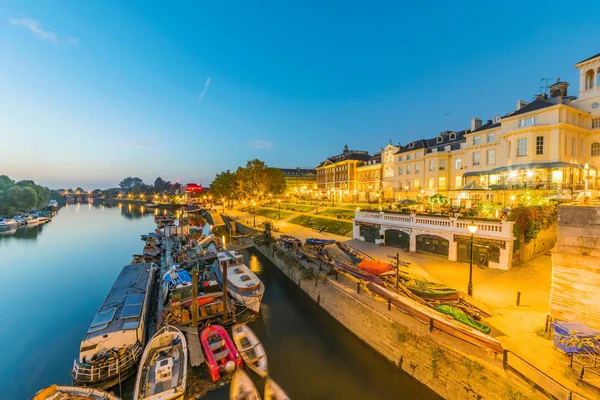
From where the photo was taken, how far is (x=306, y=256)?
76.1ft

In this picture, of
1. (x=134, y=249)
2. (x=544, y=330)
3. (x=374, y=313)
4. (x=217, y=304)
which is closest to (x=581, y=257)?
(x=544, y=330)

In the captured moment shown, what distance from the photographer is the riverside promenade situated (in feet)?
29.1

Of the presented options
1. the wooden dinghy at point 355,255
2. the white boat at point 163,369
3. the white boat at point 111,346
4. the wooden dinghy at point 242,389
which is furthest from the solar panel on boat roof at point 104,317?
the wooden dinghy at point 355,255

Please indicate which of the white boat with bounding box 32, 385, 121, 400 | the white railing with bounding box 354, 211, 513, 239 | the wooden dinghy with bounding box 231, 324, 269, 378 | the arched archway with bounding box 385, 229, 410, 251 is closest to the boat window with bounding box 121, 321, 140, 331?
the white boat with bounding box 32, 385, 121, 400

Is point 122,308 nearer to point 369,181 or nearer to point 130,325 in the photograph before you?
point 130,325

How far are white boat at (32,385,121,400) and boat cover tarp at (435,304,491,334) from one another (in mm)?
14863

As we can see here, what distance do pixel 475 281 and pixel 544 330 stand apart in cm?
575

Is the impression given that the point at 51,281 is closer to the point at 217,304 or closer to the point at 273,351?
the point at 217,304

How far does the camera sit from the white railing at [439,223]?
17.7 meters

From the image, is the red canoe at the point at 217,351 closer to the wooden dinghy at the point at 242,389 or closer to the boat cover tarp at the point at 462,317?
the wooden dinghy at the point at 242,389

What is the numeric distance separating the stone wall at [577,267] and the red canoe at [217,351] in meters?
14.7

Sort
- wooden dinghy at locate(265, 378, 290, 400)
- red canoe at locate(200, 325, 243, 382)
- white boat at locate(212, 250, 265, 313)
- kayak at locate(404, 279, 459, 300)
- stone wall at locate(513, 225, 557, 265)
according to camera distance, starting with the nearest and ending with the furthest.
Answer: wooden dinghy at locate(265, 378, 290, 400) → red canoe at locate(200, 325, 243, 382) → kayak at locate(404, 279, 459, 300) → white boat at locate(212, 250, 265, 313) → stone wall at locate(513, 225, 557, 265)

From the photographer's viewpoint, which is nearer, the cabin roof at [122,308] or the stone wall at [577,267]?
the stone wall at [577,267]

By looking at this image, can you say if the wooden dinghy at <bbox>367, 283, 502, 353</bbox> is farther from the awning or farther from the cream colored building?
the awning
